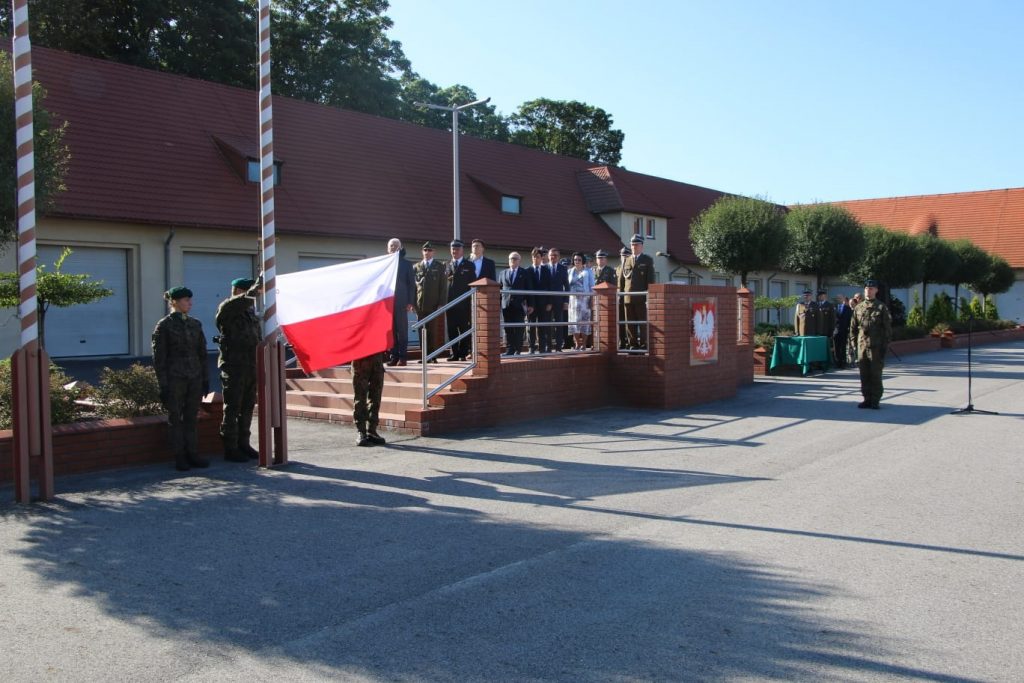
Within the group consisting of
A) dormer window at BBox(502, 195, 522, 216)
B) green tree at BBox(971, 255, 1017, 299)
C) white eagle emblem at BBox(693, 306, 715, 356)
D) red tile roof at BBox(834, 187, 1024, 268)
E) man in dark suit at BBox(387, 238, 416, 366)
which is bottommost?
white eagle emblem at BBox(693, 306, 715, 356)

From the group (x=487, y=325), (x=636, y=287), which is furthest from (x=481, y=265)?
(x=636, y=287)

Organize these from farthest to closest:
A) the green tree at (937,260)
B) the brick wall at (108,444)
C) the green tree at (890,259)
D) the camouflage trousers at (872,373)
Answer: the green tree at (937,260) → the green tree at (890,259) → the camouflage trousers at (872,373) → the brick wall at (108,444)

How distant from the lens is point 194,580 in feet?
17.6

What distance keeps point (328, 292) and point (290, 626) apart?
5.66 m

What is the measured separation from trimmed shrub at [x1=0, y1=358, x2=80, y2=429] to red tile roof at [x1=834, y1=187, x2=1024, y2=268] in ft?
179

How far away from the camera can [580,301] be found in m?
15.1

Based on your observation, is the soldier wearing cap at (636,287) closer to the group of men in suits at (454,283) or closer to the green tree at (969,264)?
the group of men in suits at (454,283)

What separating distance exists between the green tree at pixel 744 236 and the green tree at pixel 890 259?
8.66 metres

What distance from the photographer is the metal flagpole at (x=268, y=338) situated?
29.2 feet

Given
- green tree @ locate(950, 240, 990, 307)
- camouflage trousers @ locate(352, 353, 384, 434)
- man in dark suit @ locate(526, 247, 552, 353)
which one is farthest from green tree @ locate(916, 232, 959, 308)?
camouflage trousers @ locate(352, 353, 384, 434)

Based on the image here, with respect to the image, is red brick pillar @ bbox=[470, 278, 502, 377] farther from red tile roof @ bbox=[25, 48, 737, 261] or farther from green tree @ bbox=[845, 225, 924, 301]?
green tree @ bbox=[845, 225, 924, 301]

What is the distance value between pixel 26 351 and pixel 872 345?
11.8m

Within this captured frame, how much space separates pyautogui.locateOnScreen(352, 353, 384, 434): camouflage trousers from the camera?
33.6ft

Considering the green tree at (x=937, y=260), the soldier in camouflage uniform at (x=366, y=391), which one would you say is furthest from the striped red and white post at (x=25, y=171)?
the green tree at (x=937, y=260)
